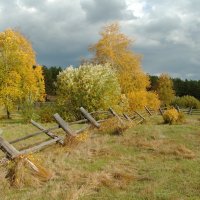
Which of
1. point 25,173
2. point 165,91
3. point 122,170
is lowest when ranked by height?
point 122,170

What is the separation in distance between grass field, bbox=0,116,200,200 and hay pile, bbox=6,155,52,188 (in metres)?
0.15

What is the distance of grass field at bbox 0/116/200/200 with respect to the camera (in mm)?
7621

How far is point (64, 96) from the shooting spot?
27734 millimetres

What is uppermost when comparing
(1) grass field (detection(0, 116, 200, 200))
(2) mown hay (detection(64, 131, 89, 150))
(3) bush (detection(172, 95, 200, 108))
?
(3) bush (detection(172, 95, 200, 108))

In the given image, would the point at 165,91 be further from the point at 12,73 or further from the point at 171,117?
the point at 171,117

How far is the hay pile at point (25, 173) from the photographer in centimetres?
822

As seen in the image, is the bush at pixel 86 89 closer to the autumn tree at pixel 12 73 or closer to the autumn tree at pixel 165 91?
the autumn tree at pixel 12 73

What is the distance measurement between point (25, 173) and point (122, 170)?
244 centimetres

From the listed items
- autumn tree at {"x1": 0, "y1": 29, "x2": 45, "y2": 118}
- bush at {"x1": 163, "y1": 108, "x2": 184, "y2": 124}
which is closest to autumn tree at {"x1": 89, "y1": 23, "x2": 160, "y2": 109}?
autumn tree at {"x1": 0, "y1": 29, "x2": 45, "y2": 118}

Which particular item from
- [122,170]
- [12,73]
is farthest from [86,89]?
[122,170]

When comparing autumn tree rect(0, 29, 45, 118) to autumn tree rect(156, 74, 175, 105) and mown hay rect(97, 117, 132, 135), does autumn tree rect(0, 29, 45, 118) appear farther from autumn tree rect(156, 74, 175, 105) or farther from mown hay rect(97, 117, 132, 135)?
autumn tree rect(156, 74, 175, 105)

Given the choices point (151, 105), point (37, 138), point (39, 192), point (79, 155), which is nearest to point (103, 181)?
point (39, 192)

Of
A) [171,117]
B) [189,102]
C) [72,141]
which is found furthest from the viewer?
[189,102]

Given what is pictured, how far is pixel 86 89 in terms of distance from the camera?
87.5 ft
